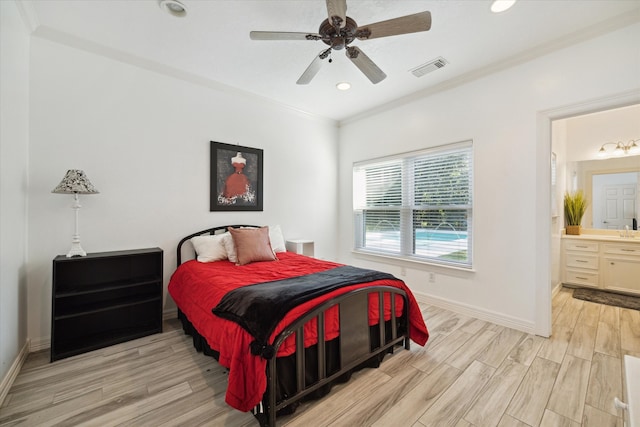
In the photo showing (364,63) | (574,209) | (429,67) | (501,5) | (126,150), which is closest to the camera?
(501,5)

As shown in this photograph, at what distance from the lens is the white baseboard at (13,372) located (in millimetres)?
1812

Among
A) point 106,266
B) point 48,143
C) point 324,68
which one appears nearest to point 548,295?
point 324,68

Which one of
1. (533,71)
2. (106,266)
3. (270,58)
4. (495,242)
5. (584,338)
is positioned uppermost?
(270,58)

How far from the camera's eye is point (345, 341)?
1.91m

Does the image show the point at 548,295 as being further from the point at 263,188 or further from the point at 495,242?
the point at 263,188

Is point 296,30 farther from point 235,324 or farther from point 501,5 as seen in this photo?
point 235,324

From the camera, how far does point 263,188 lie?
396cm

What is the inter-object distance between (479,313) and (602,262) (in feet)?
7.95

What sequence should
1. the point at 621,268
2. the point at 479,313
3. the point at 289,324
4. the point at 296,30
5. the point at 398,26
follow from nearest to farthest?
the point at 289,324 → the point at 398,26 → the point at 296,30 → the point at 479,313 → the point at 621,268

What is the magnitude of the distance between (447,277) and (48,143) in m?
4.44

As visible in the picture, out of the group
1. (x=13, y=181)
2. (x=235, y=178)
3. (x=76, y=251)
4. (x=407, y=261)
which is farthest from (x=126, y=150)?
(x=407, y=261)

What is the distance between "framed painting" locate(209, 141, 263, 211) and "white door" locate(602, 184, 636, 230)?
521cm

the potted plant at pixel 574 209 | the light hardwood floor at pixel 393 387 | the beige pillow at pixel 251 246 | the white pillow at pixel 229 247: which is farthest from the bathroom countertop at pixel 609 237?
the white pillow at pixel 229 247

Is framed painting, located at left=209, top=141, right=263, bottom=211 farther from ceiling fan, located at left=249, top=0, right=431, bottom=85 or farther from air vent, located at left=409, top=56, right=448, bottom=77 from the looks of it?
air vent, located at left=409, top=56, right=448, bottom=77
